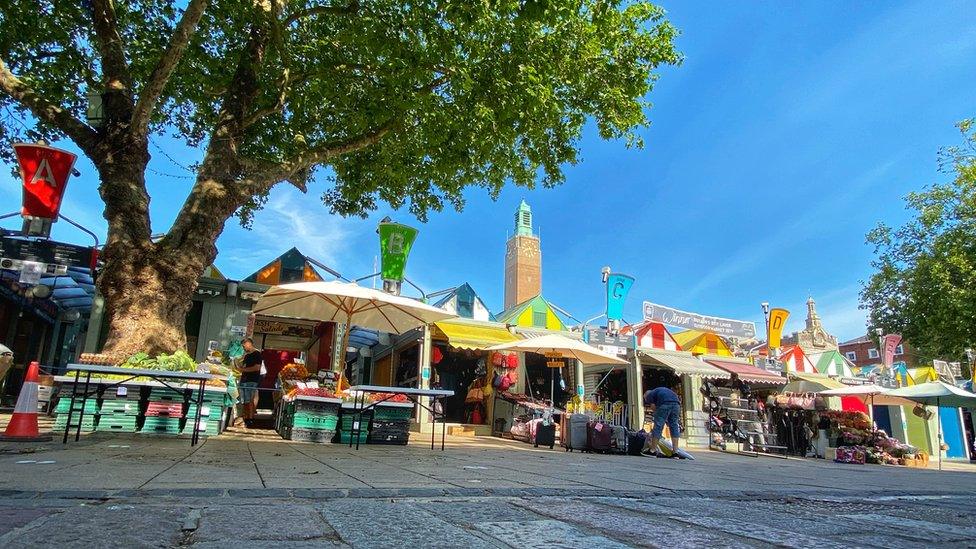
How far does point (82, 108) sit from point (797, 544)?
1261cm

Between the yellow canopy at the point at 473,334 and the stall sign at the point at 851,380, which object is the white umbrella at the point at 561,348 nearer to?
the yellow canopy at the point at 473,334

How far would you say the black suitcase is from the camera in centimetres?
997

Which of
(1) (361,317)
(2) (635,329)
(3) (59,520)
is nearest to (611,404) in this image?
(2) (635,329)

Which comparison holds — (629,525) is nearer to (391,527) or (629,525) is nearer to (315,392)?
(391,527)

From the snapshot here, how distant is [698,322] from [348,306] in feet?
45.1

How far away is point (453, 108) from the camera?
8977 millimetres

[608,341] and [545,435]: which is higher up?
[608,341]

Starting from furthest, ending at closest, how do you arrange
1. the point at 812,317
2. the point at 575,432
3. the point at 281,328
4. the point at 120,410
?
1. the point at 812,317
2. the point at 281,328
3. the point at 575,432
4. the point at 120,410

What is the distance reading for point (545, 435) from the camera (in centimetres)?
1007

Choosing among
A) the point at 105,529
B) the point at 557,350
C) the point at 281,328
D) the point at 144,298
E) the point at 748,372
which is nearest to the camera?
the point at 105,529

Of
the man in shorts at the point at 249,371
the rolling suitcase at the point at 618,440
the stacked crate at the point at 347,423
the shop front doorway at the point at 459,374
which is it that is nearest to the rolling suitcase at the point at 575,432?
the rolling suitcase at the point at 618,440

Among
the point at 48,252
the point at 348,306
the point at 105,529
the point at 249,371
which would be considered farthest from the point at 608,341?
the point at 105,529

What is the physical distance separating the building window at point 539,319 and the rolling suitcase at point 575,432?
6.15m

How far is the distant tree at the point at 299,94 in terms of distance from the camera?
7332 millimetres
